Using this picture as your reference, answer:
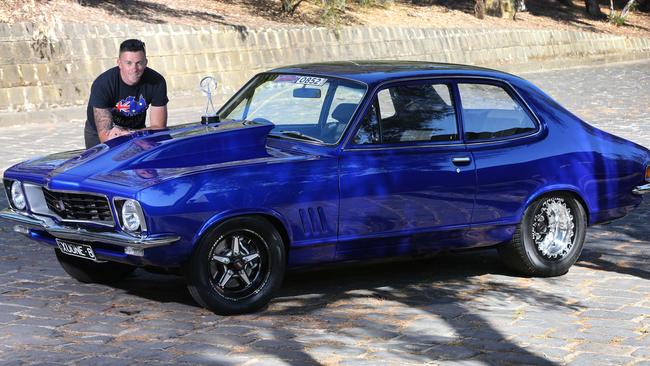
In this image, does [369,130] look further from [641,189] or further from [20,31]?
[20,31]

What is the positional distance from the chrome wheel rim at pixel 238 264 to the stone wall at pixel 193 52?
508 inches

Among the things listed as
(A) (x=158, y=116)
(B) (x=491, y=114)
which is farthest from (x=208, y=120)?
(B) (x=491, y=114)

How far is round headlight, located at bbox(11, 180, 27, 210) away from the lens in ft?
25.6

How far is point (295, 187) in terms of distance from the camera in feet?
23.7

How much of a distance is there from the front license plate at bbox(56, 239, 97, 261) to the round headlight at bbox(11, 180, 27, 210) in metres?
0.55

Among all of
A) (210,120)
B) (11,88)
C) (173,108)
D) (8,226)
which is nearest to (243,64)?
(173,108)

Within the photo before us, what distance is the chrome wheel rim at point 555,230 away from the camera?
845 centimetres

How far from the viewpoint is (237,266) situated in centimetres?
711

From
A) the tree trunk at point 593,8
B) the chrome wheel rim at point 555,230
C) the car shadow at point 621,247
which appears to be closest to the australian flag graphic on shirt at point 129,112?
the chrome wheel rim at point 555,230

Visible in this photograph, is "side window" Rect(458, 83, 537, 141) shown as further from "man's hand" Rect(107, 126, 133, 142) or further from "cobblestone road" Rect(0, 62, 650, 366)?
"man's hand" Rect(107, 126, 133, 142)

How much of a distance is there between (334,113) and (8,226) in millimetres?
3858

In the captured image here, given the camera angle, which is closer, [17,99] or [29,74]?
[17,99]

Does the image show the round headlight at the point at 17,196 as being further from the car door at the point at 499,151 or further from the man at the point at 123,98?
the car door at the point at 499,151

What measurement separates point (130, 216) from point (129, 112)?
6.62ft
